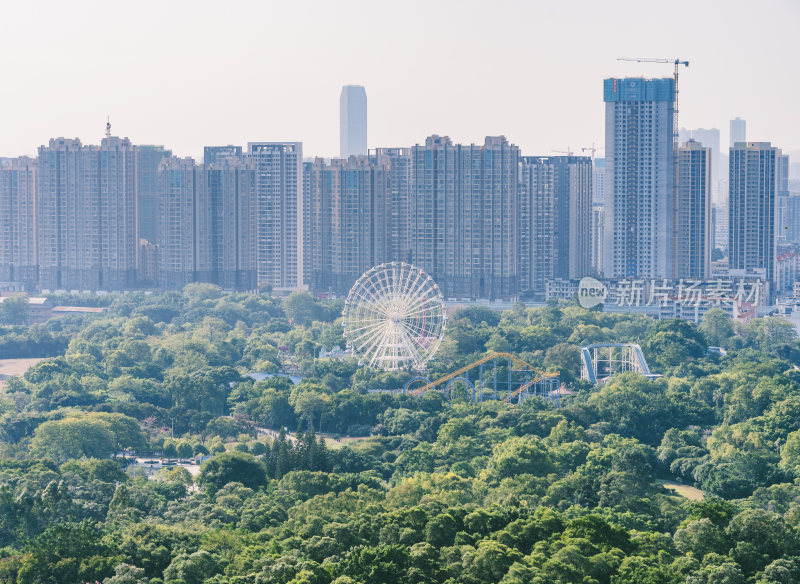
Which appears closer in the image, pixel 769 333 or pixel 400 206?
pixel 769 333

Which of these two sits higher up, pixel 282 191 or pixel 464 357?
pixel 282 191

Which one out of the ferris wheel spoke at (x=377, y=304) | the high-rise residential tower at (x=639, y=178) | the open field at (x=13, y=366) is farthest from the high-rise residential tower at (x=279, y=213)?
the ferris wheel spoke at (x=377, y=304)

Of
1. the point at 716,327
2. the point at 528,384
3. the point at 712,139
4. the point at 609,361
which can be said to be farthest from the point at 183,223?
the point at 712,139

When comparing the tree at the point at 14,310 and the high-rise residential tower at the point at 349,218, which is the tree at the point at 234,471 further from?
the high-rise residential tower at the point at 349,218


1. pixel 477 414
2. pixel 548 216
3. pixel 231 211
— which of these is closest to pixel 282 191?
pixel 231 211

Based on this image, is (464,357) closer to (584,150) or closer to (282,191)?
(282,191)

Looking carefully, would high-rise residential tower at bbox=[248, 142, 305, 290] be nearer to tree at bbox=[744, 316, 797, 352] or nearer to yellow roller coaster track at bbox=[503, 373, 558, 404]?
tree at bbox=[744, 316, 797, 352]

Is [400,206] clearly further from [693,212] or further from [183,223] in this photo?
[693,212]
